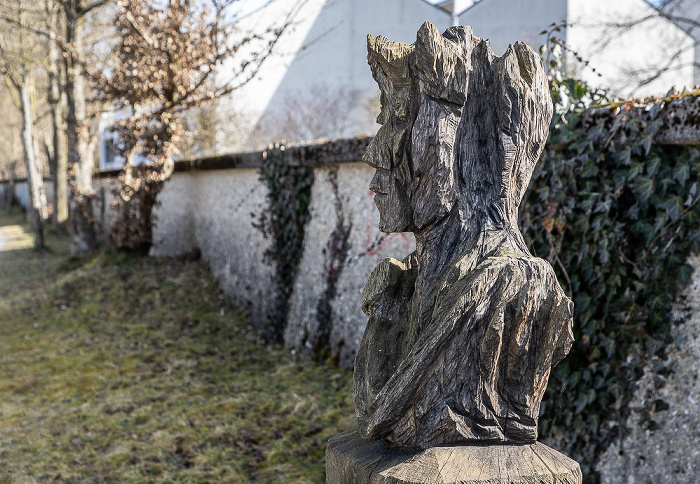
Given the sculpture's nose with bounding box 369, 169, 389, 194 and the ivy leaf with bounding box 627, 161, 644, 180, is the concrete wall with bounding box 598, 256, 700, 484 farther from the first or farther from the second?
the sculpture's nose with bounding box 369, 169, 389, 194

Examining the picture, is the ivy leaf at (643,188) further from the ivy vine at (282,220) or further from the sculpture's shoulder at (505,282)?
the ivy vine at (282,220)

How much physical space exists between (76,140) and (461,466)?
33.9ft

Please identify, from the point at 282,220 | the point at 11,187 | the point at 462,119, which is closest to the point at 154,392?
the point at 282,220

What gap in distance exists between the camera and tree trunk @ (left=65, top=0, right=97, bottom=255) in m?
10.5

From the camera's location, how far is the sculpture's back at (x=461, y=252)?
185 cm

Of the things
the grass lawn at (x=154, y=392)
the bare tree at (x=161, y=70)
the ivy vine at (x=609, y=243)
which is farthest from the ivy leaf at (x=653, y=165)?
the bare tree at (x=161, y=70)

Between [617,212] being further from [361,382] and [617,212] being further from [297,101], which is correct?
[297,101]

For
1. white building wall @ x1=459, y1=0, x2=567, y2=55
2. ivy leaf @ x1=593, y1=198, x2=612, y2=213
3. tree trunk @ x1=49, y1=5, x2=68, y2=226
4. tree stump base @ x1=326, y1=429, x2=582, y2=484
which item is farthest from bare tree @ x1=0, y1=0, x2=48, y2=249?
tree stump base @ x1=326, y1=429, x2=582, y2=484

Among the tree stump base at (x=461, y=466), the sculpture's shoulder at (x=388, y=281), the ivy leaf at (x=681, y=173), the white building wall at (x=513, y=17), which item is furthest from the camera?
the white building wall at (x=513, y=17)

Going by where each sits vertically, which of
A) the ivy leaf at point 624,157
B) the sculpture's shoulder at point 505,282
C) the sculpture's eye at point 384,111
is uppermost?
the sculpture's eye at point 384,111

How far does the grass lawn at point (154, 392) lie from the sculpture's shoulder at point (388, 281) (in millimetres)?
2141

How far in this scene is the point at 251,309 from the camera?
7430mm

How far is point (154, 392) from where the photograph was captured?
5.52 metres

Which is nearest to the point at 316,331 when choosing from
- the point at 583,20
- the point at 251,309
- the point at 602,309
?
the point at 251,309
